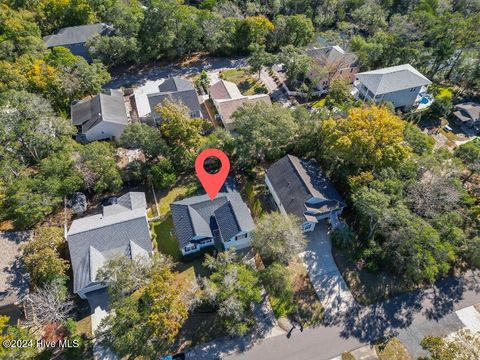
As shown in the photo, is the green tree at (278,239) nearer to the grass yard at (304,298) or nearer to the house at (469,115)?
the grass yard at (304,298)

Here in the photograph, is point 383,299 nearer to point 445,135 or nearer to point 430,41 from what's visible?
point 445,135

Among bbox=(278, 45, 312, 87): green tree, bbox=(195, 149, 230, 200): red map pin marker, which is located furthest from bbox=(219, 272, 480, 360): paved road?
bbox=(278, 45, 312, 87): green tree

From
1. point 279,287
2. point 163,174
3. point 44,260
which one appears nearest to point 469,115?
point 279,287

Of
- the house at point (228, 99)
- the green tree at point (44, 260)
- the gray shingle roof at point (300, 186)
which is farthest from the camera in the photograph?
the house at point (228, 99)

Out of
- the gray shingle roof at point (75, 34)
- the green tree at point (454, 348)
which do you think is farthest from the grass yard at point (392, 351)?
the gray shingle roof at point (75, 34)

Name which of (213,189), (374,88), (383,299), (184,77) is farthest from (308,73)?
(383,299)
